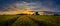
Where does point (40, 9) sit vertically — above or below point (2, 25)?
above

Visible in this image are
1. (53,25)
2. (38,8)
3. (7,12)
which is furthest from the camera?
(7,12)

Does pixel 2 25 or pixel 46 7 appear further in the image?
pixel 46 7

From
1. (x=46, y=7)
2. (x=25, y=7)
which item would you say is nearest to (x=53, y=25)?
(x=46, y=7)

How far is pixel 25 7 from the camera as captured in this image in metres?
8.23

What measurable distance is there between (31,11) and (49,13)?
1.27m

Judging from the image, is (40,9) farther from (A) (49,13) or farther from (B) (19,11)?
(B) (19,11)

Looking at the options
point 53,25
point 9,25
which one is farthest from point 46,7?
point 9,25

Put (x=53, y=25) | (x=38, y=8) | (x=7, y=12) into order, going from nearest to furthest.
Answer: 1. (x=53, y=25)
2. (x=38, y=8)
3. (x=7, y=12)

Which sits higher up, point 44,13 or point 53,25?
point 44,13

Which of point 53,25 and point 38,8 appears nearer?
point 53,25

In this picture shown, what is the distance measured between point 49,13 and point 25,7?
171cm

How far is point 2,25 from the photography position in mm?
7262

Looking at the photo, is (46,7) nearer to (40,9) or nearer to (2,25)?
(40,9)

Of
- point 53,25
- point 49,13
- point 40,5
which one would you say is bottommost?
point 53,25
